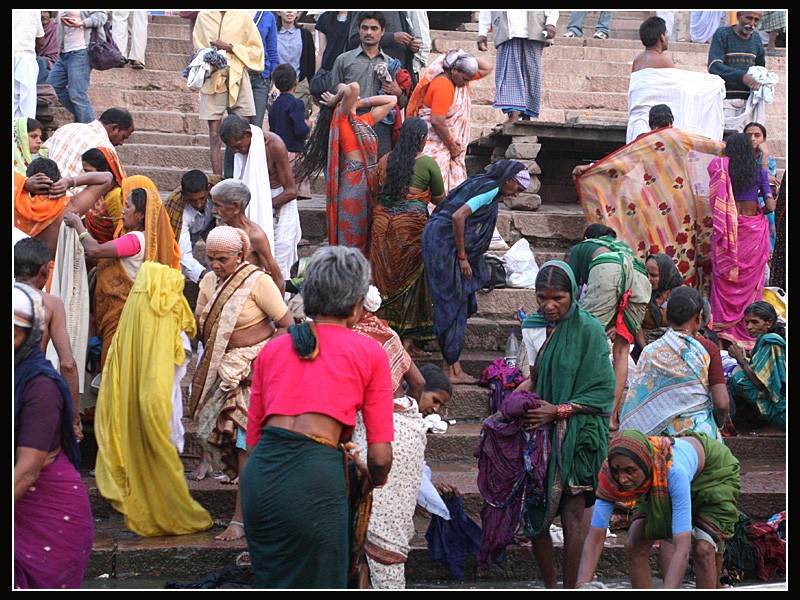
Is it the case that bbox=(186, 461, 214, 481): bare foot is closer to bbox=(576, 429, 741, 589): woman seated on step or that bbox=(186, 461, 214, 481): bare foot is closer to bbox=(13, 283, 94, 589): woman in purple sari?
bbox=(13, 283, 94, 589): woman in purple sari

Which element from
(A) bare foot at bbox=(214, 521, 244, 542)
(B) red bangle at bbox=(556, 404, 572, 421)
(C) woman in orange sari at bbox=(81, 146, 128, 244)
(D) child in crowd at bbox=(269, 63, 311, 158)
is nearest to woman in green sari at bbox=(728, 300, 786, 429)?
(B) red bangle at bbox=(556, 404, 572, 421)

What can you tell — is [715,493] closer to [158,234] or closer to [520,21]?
[158,234]

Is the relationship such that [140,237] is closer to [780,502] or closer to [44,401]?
[44,401]

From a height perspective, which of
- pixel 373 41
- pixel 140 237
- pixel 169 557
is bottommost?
pixel 169 557

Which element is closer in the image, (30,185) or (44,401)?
(44,401)

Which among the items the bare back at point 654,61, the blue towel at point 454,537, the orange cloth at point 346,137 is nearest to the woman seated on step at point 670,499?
the blue towel at point 454,537

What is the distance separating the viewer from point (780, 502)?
6762 mm

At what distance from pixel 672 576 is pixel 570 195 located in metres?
6.09

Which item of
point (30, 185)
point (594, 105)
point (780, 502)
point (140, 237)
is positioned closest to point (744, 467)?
point (780, 502)

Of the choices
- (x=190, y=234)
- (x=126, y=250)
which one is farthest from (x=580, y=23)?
(x=126, y=250)

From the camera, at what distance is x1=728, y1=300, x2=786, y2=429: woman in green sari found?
746 centimetres

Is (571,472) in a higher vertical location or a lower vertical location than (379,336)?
lower

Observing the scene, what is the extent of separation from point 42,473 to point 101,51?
6.91 meters

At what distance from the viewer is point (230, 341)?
6090 mm
